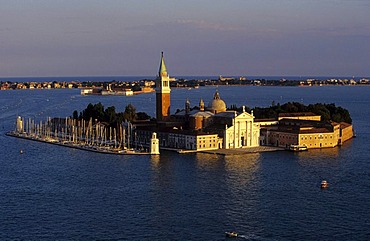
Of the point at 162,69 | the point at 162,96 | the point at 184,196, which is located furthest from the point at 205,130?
the point at 184,196

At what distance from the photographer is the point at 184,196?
1759cm

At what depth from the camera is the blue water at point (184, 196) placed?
46.8ft

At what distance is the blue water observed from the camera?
562 inches

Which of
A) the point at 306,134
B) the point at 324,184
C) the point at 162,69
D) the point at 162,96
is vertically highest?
the point at 162,69

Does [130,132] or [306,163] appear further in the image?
[130,132]

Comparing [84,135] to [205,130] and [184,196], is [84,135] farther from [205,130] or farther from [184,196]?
[184,196]

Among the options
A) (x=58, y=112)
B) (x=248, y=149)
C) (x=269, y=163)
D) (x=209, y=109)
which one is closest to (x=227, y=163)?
(x=269, y=163)

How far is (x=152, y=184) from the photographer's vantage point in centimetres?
1927

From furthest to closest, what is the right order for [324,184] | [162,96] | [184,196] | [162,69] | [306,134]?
[162,69], [162,96], [306,134], [324,184], [184,196]

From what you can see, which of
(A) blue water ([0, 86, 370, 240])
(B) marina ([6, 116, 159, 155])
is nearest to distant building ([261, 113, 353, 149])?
(A) blue water ([0, 86, 370, 240])

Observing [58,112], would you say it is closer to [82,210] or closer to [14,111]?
[14,111]

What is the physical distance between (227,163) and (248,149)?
12.6 ft

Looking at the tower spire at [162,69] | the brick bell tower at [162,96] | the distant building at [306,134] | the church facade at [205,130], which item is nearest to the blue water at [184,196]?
the distant building at [306,134]

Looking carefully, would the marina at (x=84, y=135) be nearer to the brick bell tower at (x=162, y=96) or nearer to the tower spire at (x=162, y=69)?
the brick bell tower at (x=162, y=96)
